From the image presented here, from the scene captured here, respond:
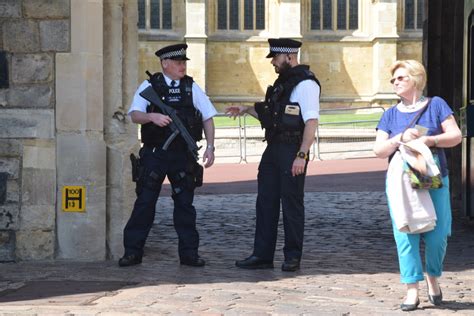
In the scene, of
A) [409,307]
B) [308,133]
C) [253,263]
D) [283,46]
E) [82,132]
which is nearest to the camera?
[409,307]

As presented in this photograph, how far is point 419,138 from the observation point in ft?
23.8

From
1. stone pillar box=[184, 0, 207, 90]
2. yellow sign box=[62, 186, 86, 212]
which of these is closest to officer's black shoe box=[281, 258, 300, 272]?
yellow sign box=[62, 186, 86, 212]

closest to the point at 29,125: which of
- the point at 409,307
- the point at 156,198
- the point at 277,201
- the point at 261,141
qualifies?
the point at 156,198

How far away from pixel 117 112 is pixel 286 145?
1.52 meters

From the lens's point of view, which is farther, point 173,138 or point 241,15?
point 241,15

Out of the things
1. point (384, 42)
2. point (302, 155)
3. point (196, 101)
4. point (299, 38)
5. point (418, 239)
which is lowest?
point (418, 239)

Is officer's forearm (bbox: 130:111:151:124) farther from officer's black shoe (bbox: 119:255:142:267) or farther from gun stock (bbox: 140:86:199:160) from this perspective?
officer's black shoe (bbox: 119:255:142:267)

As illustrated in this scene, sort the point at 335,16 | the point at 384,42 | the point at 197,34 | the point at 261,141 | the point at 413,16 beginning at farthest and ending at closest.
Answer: the point at 335,16
the point at 413,16
the point at 384,42
the point at 197,34
the point at 261,141

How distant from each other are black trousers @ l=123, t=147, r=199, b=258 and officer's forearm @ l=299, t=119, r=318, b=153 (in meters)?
0.93

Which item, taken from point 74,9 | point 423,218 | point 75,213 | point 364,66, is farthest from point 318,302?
point 364,66

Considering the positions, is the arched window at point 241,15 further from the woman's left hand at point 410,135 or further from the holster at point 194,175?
the woman's left hand at point 410,135

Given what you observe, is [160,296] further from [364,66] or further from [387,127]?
[364,66]

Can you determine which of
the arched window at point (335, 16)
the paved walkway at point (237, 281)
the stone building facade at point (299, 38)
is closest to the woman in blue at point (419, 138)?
→ the paved walkway at point (237, 281)

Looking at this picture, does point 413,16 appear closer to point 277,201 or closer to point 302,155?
point 277,201
